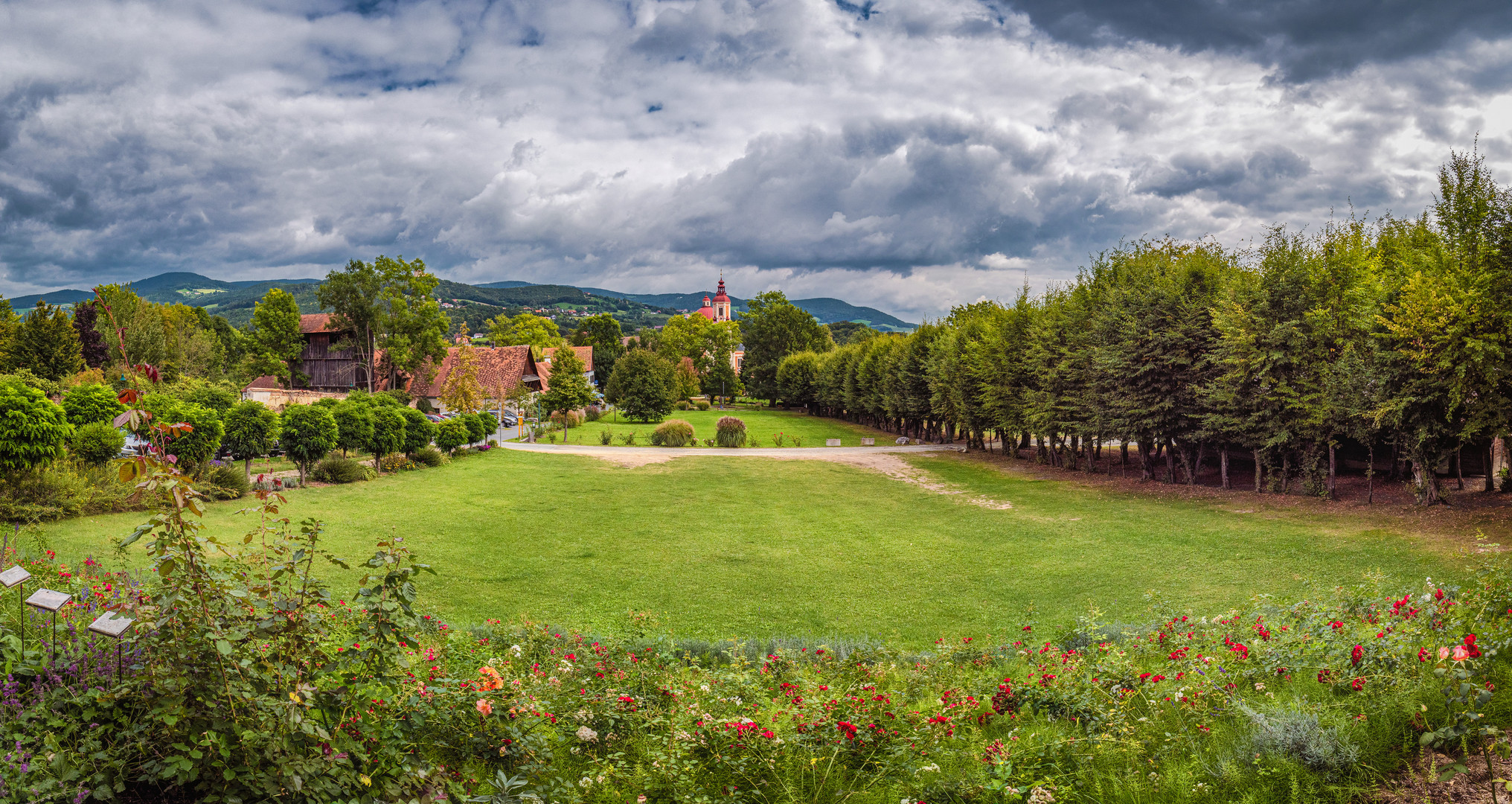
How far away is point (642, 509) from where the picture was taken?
2078 cm

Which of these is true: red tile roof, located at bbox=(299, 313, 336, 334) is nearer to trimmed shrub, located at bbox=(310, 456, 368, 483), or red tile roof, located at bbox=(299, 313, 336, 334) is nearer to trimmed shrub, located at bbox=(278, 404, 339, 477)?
trimmed shrub, located at bbox=(310, 456, 368, 483)

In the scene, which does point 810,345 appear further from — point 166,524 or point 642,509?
point 166,524

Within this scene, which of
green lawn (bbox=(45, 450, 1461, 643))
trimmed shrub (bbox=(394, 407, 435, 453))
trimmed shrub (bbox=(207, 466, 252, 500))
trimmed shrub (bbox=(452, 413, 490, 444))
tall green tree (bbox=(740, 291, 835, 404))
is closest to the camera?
green lawn (bbox=(45, 450, 1461, 643))

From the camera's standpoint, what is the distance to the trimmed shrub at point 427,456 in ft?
87.7

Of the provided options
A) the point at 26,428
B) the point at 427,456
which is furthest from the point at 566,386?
the point at 26,428

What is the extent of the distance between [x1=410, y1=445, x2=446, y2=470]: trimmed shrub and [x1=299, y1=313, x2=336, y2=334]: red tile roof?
32.3 metres

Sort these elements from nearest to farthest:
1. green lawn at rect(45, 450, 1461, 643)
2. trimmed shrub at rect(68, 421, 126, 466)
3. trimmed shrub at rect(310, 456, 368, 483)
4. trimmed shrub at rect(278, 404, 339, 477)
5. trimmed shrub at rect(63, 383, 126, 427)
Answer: green lawn at rect(45, 450, 1461, 643) < trimmed shrub at rect(68, 421, 126, 466) < trimmed shrub at rect(63, 383, 126, 427) < trimmed shrub at rect(278, 404, 339, 477) < trimmed shrub at rect(310, 456, 368, 483)

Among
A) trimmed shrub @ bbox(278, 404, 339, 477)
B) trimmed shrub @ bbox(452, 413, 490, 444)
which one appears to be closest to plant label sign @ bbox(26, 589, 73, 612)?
trimmed shrub @ bbox(278, 404, 339, 477)

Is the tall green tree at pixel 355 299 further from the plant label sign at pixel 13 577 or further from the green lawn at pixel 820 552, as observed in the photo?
the plant label sign at pixel 13 577

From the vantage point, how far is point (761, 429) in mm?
54438

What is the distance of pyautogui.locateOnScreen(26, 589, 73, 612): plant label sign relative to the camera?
3.53 meters

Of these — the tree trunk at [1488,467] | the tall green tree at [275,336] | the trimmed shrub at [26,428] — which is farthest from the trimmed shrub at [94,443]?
the tall green tree at [275,336]

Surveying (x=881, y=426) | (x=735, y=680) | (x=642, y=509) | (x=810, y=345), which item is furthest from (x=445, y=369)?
(x=735, y=680)

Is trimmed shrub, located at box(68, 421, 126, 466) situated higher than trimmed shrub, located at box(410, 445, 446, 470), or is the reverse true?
trimmed shrub, located at box(68, 421, 126, 466)
